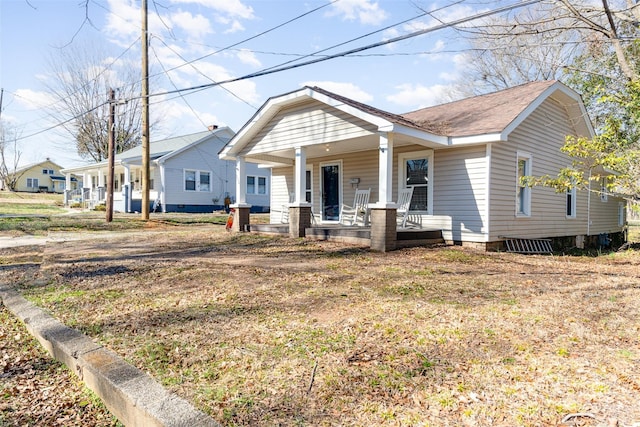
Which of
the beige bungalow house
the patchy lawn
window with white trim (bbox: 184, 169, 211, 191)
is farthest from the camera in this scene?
window with white trim (bbox: 184, 169, 211, 191)

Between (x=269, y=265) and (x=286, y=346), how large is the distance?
3.50 metres

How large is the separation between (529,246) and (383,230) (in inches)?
180

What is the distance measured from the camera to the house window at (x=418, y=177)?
9.91 metres

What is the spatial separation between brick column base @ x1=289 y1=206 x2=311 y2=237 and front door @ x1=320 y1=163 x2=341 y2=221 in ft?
7.74

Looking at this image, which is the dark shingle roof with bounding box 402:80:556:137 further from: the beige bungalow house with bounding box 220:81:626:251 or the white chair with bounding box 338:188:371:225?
the white chair with bounding box 338:188:371:225

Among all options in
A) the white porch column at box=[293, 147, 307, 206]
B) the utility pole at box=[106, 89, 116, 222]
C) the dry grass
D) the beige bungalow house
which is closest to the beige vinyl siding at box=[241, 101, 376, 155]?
the beige bungalow house

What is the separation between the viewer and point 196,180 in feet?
76.4

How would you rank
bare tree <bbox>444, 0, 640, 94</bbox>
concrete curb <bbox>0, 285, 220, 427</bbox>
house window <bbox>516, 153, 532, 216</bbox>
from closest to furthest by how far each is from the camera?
concrete curb <bbox>0, 285, 220, 427</bbox>
bare tree <bbox>444, 0, 640, 94</bbox>
house window <bbox>516, 153, 532, 216</bbox>

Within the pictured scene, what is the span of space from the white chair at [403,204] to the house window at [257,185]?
51.3ft

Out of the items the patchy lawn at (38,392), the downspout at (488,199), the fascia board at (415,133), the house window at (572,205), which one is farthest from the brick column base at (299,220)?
the house window at (572,205)

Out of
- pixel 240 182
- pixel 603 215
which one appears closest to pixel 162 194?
pixel 240 182

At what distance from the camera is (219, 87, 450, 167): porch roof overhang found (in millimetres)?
8234

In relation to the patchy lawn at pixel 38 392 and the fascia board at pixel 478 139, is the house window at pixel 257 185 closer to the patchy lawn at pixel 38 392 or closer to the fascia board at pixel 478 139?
the fascia board at pixel 478 139

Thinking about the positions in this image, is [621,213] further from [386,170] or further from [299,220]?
[299,220]
